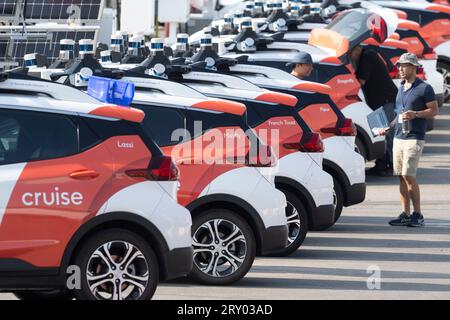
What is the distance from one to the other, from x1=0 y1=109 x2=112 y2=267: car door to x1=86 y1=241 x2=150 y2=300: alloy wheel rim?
31 cm

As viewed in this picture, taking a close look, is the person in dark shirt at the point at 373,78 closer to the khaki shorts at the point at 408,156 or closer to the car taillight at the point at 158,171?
the khaki shorts at the point at 408,156

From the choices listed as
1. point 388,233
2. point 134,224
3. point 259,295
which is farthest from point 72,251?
point 388,233

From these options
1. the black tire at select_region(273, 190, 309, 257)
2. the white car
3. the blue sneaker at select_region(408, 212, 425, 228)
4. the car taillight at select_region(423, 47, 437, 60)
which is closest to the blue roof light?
the white car

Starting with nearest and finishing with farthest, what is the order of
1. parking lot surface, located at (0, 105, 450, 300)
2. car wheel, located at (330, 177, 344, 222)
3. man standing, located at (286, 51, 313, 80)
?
parking lot surface, located at (0, 105, 450, 300), car wheel, located at (330, 177, 344, 222), man standing, located at (286, 51, 313, 80)

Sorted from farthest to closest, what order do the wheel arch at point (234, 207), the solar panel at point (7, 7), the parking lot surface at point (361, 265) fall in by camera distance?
the solar panel at point (7, 7), the wheel arch at point (234, 207), the parking lot surface at point (361, 265)

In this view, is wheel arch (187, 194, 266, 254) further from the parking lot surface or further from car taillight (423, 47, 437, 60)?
car taillight (423, 47, 437, 60)

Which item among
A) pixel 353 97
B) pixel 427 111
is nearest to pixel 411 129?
pixel 427 111

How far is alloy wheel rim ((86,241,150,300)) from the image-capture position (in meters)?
11.2

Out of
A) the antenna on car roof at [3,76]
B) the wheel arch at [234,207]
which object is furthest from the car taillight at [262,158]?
the antenna on car roof at [3,76]

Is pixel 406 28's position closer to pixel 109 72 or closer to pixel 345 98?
pixel 345 98

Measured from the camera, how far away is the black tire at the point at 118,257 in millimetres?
11109

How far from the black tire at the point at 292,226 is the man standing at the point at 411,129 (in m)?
2.27

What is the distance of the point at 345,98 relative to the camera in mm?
19891

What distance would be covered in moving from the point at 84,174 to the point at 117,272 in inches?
30.1
